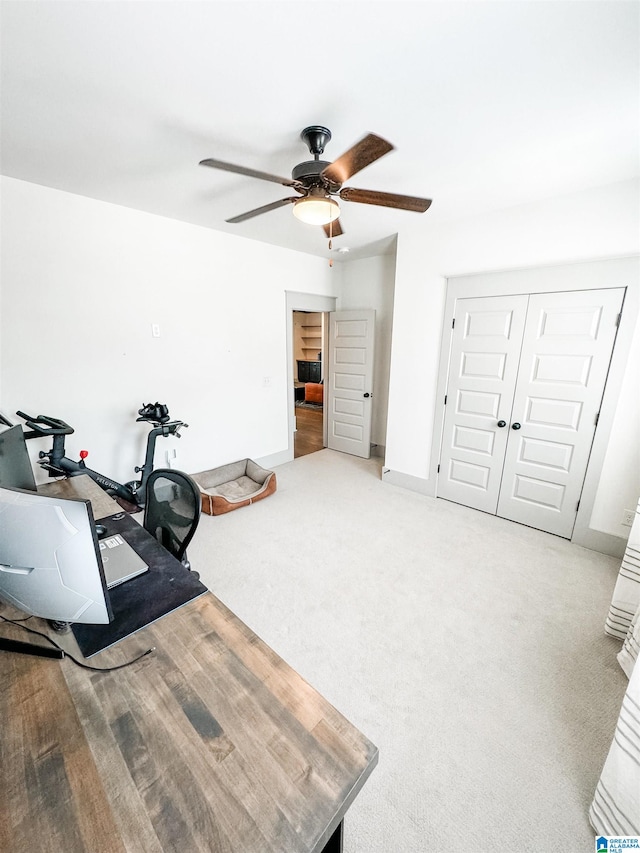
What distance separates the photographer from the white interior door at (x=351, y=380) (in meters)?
4.35

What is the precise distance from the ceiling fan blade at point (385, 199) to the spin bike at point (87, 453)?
2178 mm

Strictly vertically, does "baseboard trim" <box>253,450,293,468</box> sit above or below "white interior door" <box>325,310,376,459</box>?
below

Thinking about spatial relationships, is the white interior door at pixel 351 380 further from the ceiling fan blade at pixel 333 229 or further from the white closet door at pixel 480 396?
the ceiling fan blade at pixel 333 229

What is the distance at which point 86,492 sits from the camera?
79.4 inches

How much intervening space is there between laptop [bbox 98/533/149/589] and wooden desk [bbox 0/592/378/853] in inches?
12.9

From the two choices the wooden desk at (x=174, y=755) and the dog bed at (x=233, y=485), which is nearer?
the wooden desk at (x=174, y=755)

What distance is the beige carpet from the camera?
46.8 inches

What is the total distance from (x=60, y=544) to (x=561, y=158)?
10.1 ft

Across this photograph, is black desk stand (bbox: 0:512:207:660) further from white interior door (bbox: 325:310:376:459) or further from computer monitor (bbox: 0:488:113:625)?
white interior door (bbox: 325:310:376:459)

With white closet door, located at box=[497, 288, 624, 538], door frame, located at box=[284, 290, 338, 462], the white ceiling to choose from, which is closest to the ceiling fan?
the white ceiling

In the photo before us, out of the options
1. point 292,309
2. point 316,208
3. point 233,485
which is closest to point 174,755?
point 316,208

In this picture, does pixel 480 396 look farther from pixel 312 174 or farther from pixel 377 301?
pixel 312 174

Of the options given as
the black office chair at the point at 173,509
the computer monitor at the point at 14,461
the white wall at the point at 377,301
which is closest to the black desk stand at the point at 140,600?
the black office chair at the point at 173,509

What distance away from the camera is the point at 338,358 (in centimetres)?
465
